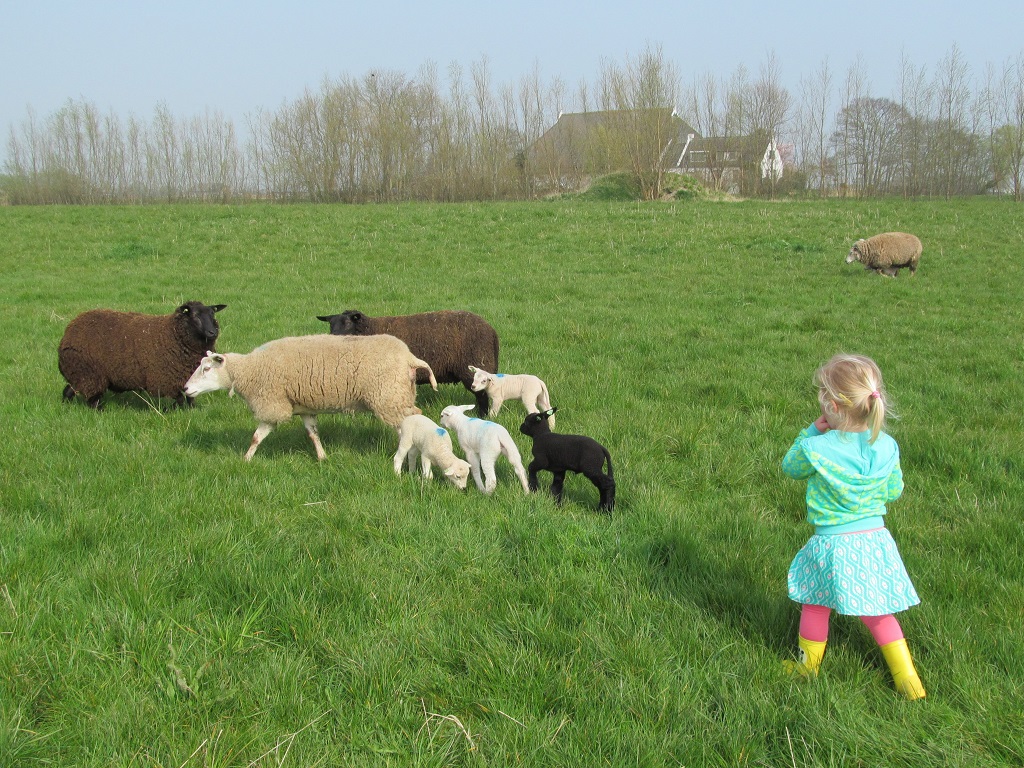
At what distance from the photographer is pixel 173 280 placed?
50.6 ft

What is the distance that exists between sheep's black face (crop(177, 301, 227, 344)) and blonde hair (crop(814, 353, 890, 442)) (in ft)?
19.8

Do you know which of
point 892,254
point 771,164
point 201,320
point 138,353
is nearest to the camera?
point 201,320

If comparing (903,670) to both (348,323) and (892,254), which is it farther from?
(892,254)

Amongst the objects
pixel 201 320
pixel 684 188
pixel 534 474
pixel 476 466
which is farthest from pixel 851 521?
pixel 684 188

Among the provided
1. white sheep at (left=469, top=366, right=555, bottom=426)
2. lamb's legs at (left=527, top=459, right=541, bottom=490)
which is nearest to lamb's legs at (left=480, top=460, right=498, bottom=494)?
lamb's legs at (left=527, top=459, right=541, bottom=490)

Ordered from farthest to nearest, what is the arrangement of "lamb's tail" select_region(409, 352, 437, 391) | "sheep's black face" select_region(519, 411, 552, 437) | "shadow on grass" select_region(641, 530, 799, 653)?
"lamb's tail" select_region(409, 352, 437, 391)
"sheep's black face" select_region(519, 411, 552, 437)
"shadow on grass" select_region(641, 530, 799, 653)

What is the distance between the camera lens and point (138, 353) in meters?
7.10

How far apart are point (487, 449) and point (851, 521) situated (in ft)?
7.97

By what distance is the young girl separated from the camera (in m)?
2.69

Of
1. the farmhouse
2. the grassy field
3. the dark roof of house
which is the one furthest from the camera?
the dark roof of house

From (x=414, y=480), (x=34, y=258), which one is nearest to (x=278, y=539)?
(x=414, y=480)

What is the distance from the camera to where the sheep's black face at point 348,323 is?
7.12 metres

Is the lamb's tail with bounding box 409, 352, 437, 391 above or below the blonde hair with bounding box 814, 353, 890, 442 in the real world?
below

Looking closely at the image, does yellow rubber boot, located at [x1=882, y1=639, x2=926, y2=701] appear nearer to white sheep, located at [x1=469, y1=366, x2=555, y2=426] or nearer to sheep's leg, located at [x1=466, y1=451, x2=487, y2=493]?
sheep's leg, located at [x1=466, y1=451, x2=487, y2=493]
